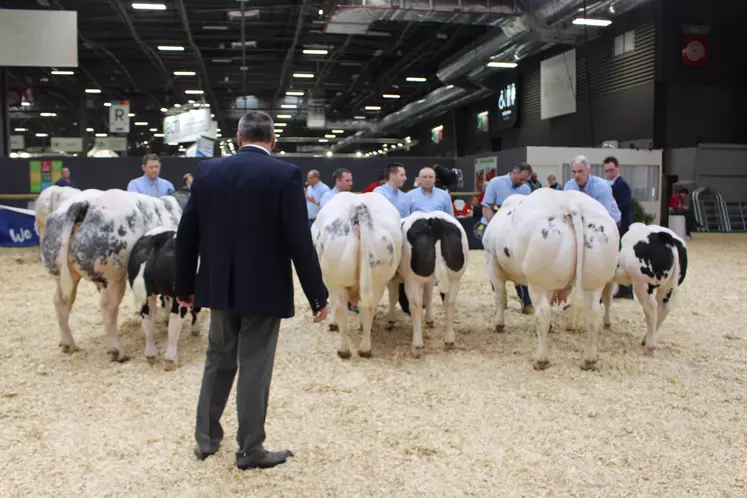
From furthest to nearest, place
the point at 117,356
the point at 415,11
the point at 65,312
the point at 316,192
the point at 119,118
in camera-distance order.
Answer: the point at 119,118
the point at 415,11
the point at 316,192
the point at 65,312
the point at 117,356

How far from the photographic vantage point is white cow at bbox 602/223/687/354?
5.79 m

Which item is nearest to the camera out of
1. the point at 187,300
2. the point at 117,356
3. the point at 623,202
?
the point at 187,300

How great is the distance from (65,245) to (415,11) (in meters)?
10.8

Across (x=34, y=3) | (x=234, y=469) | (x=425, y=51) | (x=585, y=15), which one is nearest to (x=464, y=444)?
(x=234, y=469)

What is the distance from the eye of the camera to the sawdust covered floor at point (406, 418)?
3.39 meters

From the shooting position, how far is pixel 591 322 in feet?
17.4

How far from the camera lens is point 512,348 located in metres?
6.15

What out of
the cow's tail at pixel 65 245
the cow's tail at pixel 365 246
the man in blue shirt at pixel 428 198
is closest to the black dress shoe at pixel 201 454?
the cow's tail at pixel 365 246

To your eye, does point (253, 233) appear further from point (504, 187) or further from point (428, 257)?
point (504, 187)

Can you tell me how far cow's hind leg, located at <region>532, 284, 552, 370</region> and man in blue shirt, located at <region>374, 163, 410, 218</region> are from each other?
210 centimetres

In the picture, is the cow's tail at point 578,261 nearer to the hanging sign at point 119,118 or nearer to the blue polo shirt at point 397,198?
the blue polo shirt at point 397,198

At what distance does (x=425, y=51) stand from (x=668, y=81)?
794 cm

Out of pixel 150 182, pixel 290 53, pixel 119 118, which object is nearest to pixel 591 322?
→ pixel 150 182

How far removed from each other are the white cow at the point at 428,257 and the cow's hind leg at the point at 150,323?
7.06 feet
